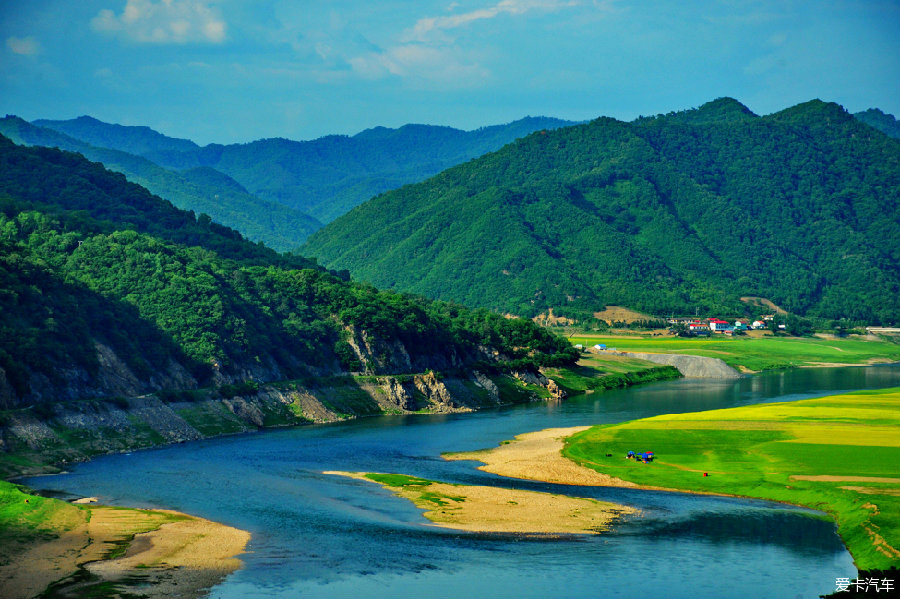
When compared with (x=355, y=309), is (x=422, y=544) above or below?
below

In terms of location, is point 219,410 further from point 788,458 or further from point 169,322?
point 788,458

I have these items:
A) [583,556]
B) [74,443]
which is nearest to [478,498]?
[583,556]

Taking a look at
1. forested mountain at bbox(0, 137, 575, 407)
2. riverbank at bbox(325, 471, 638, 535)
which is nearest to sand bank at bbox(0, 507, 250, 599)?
riverbank at bbox(325, 471, 638, 535)

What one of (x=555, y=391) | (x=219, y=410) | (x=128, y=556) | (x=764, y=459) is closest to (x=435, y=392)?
(x=555, y=391)

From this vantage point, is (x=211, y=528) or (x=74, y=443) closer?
(x=211, y=528)

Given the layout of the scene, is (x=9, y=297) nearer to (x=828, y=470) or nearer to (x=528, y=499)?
(x=528, y=499)

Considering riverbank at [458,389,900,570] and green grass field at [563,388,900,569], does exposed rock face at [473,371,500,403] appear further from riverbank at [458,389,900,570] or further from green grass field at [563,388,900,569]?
riverbank at [458,389,900,570]
